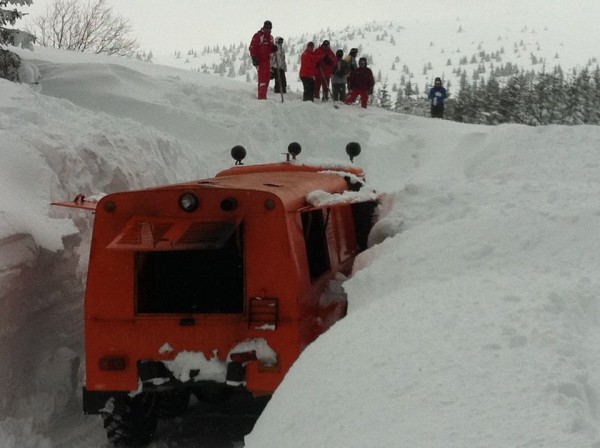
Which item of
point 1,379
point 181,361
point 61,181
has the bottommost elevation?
point 1,379

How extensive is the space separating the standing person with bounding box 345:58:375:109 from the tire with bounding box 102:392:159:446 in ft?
52.0

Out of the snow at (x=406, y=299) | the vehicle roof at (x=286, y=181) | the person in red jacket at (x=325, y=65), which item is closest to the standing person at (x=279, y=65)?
the person in red jacket at (x=325, y=65)

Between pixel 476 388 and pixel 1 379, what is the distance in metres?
4.65

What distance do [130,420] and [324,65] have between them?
1620 centimetres

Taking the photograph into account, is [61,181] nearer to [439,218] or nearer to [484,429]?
[439,218]

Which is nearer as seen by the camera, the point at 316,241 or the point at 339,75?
the point at 316,241

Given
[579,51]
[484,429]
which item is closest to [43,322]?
[484,429]

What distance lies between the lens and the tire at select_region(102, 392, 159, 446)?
5.79 metres

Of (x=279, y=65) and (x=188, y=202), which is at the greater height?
(x=279, y=65)

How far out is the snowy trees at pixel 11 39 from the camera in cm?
1622

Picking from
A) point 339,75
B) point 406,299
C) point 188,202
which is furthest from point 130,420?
point 339,75

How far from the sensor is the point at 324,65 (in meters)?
20.7

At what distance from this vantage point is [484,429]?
253cm

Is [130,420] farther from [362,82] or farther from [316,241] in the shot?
[362,82]
